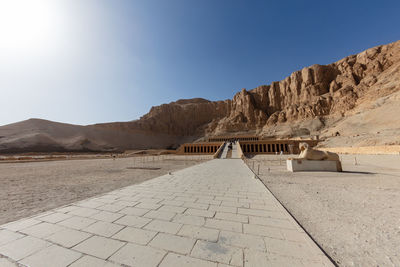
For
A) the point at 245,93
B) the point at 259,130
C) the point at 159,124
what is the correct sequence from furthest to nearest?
the point at 159,124 → the point at 245,93 → the point at 259,130

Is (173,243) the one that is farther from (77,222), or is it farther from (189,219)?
Answer: (77,222)

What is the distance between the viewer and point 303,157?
32.8ft

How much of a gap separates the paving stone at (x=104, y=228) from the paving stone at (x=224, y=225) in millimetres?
1619

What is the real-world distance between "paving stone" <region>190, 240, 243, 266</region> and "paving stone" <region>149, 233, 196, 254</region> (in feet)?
0.38

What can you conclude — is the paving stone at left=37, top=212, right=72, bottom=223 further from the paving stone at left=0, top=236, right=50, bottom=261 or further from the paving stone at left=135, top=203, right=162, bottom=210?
the paving stone at left=135, top=203, right=162, bottom=210

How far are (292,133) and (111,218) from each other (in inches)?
2206

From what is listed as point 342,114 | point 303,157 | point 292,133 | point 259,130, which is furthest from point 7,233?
point 259,130

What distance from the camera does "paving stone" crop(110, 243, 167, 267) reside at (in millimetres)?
1807

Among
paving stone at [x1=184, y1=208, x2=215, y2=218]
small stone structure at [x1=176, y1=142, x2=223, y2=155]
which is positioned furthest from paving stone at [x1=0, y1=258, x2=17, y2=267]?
small stone structure at [x1=176, y1=142, x2=223, y2=155]

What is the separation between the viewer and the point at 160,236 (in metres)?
2.38

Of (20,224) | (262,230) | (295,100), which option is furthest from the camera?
(295,100)

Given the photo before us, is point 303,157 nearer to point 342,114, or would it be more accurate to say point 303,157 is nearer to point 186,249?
point 186,249

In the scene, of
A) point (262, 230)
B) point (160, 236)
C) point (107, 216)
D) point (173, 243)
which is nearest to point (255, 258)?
point (262, 230)

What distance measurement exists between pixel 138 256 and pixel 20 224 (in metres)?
2.80
